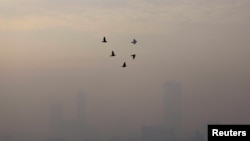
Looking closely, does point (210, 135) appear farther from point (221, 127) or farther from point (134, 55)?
point (134, 55)

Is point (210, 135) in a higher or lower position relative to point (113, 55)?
lower

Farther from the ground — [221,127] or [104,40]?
[104,40]

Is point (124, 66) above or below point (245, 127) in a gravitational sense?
above

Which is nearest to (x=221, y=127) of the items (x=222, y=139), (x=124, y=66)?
(x=222, y=139)

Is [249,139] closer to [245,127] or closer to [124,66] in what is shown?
[245,127]

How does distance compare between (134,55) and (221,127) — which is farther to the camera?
A: (134,55)

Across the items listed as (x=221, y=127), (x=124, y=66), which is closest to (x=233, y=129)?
(x=221, y=127)

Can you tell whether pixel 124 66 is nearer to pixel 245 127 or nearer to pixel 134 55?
pixel 134 55

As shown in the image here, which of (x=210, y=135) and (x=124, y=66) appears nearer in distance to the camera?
(x=210, y=135)
